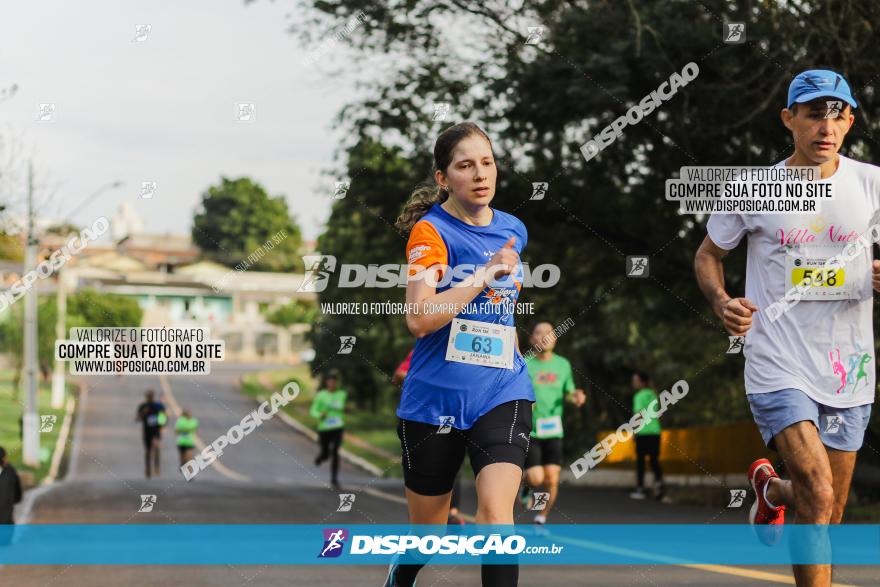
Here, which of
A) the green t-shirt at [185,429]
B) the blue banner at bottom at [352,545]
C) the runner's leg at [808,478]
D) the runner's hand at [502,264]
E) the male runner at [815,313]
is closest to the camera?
the runner's hand at [502,264]

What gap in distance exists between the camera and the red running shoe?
5.91 metres

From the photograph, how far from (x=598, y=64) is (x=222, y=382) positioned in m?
62.6

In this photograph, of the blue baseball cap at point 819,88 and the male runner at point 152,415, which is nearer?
the blue baseball cap at point 819,88

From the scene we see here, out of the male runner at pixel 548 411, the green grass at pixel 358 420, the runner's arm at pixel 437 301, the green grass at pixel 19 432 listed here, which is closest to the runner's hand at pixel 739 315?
the runner's arm at pixel 437 301

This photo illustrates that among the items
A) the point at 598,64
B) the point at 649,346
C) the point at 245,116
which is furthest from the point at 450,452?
the point at 649,346

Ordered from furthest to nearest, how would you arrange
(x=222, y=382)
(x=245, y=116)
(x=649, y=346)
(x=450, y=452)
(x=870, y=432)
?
1. (x=222, y=382)
2. (x=649, y=346)
3. (x=870, y=432)
4. (x=245, y=116)
5. (x=450, y=452)

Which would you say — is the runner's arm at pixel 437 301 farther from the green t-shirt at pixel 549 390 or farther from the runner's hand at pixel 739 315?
the green t-shirt at pixel 549 390

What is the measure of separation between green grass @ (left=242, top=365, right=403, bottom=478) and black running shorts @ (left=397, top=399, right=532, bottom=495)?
20.1 m

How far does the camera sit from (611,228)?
1945cm

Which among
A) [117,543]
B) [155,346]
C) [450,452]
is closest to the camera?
[450,452]

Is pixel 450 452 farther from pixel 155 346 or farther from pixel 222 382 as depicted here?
pixel 222 382

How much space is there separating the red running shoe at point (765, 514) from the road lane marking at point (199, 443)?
2698cm

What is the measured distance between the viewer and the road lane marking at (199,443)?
116ft

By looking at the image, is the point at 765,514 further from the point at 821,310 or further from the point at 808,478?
the point at 821,310
